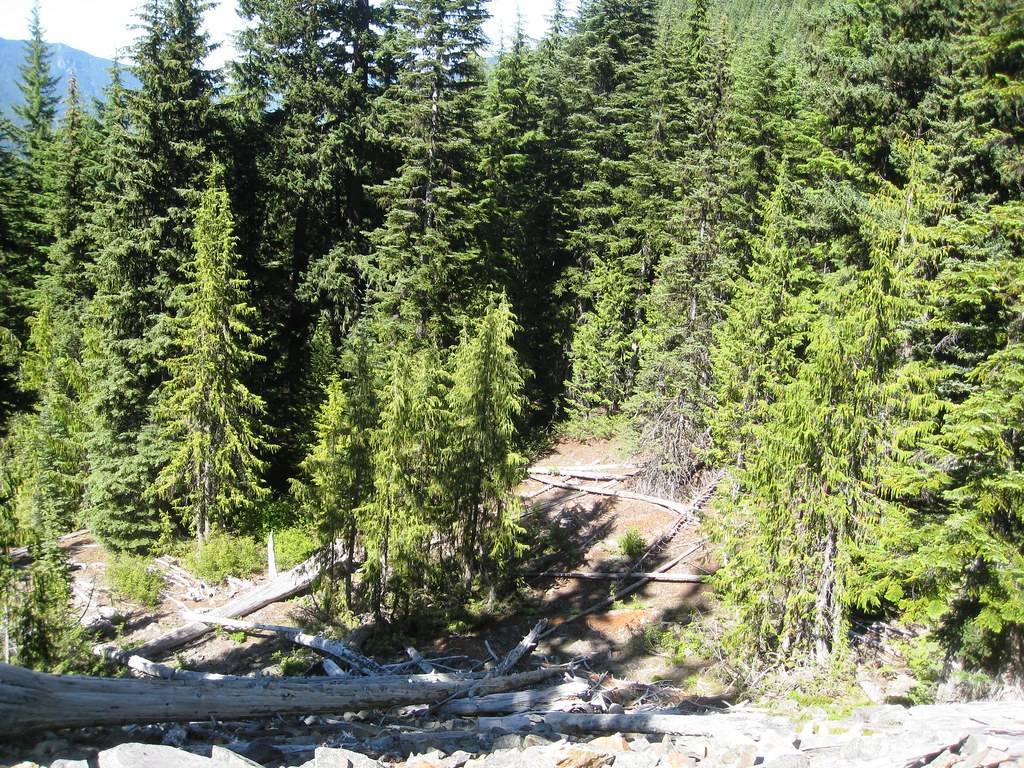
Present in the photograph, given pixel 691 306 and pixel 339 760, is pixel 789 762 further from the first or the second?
pixel 691 306

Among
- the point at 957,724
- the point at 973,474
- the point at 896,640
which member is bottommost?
the point at 896,640

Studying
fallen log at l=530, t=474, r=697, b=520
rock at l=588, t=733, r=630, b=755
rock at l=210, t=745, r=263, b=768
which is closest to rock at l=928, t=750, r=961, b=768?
rock at l=588, t=733, r=630, b=755

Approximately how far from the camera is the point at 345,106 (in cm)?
2642

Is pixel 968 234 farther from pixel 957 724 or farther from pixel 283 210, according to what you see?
pixel 283 210

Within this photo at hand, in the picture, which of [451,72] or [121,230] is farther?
[451,72]

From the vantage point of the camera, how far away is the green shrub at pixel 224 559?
19.4 meters

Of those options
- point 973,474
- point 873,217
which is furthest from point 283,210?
point 973,474

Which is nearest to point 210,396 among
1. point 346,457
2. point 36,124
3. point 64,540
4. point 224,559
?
point 224,559

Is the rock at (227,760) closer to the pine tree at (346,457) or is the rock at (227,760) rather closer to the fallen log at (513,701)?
the fallen log at (513,701)

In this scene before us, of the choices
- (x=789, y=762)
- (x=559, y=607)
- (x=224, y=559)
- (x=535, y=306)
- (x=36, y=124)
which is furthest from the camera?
(x=36, y=124)

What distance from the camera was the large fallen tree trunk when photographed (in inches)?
263

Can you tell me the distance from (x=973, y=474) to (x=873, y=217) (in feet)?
26.2

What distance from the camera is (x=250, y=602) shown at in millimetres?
17531

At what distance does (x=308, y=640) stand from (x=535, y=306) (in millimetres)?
21651
